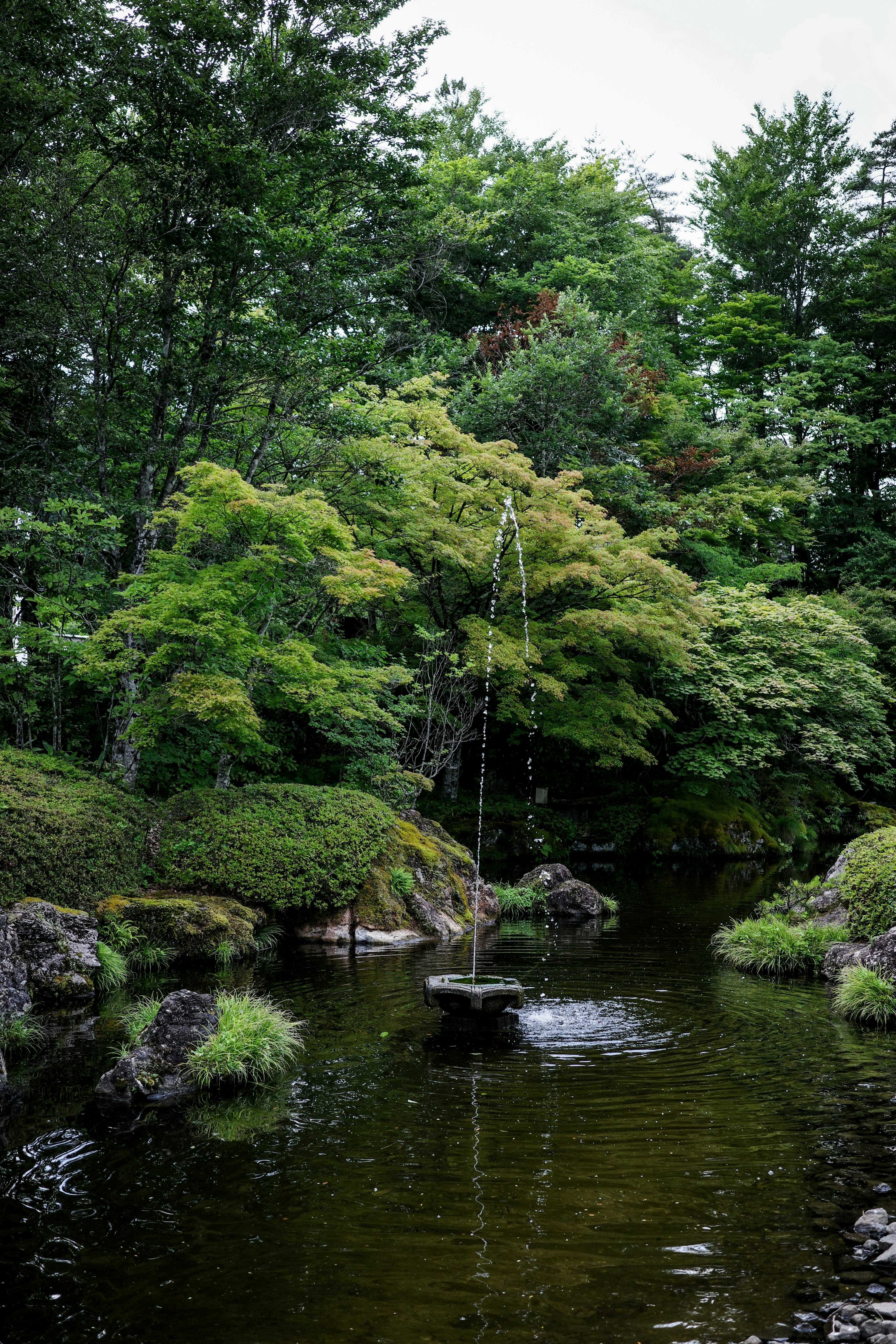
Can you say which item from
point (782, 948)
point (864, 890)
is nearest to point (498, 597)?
Answer: point (782, 948)

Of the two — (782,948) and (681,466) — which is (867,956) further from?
(681,466)

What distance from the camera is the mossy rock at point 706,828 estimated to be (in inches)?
907

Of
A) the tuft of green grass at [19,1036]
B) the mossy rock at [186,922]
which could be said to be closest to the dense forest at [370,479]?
the mossy rock at [186,922]

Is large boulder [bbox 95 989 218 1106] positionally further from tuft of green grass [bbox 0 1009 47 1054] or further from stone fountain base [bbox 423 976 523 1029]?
stone fountain base [bbox 423 976 523 1029]

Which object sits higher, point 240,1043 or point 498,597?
point 498,597

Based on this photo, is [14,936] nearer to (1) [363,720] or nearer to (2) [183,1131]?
(2) [183,1131]

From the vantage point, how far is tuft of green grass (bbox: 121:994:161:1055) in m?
6.94

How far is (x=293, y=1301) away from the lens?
12.2 ft

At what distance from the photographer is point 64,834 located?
997cm

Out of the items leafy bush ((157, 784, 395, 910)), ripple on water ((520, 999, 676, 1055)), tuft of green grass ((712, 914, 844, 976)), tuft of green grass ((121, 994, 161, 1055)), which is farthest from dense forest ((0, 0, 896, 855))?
tuft of green grass ((712, 914, 844, 976))

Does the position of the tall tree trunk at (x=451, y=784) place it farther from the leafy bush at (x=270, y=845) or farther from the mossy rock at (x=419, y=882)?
the leafy bush at (x=270, y=845)

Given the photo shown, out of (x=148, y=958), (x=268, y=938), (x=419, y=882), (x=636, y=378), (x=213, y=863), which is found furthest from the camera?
(x=636, y=378)

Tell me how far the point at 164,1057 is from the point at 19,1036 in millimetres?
1584

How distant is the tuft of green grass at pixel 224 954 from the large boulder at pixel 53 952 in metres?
1.57
